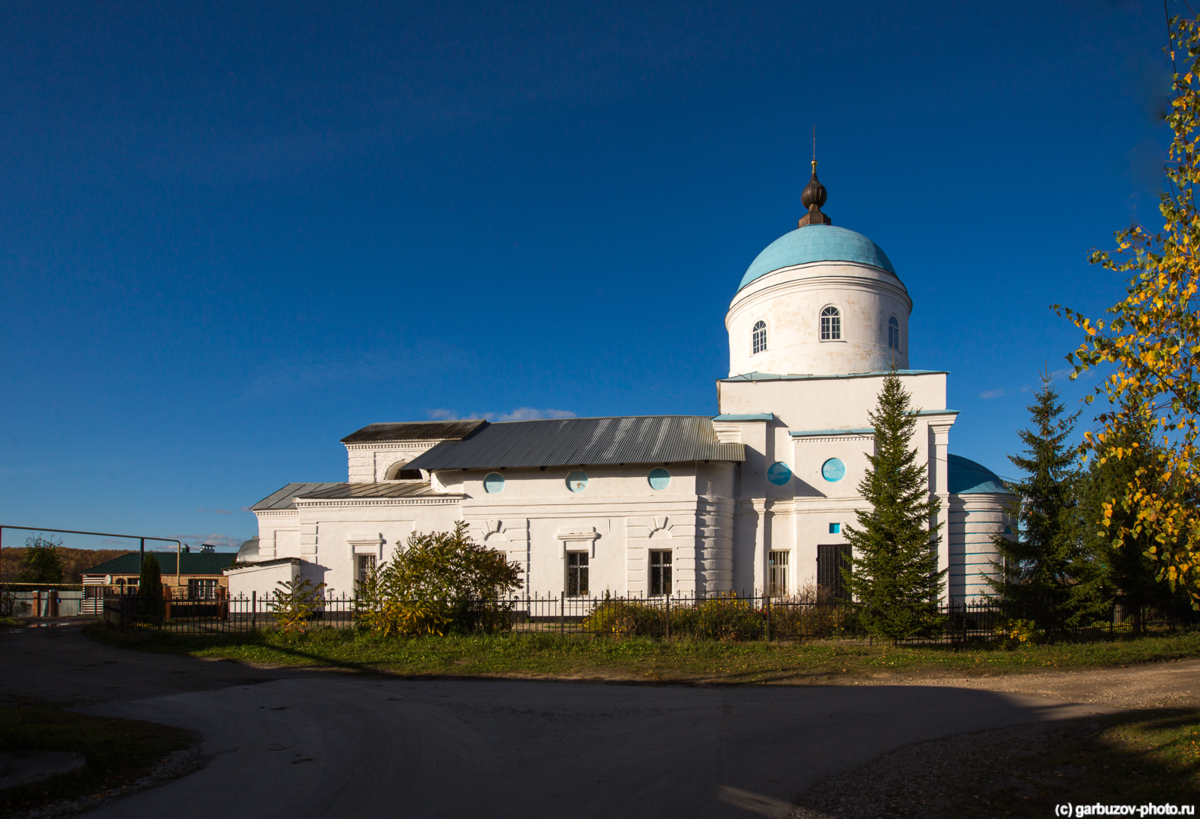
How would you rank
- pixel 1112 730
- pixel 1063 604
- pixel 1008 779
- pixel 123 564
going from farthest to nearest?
pixel 123 564 → pixel 1063 604 → pixel 1112 730 → pixel 1008 779

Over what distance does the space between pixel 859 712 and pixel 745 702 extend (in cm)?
149

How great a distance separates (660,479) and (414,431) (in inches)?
507

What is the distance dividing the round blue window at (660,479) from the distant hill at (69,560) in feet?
93.4

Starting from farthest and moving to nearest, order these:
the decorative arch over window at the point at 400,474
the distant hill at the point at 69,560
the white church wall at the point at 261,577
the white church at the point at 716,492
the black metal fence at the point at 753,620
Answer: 1. the distant hill at the point at 69,560
2. the decorative arch over window at the point at 400,474
3. the white church wall at the point at 261,577
4. the white church at the point at 716,492
5. the black metal fence at the point at 753,620

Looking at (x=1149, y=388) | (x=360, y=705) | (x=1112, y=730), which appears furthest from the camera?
(x=360, y=705)

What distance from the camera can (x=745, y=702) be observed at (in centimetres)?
982

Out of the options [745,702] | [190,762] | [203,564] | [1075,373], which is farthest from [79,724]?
[203,564]

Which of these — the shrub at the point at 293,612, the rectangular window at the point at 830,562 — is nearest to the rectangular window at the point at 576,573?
the rectangular window at the point at 830,562

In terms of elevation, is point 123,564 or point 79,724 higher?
point 79,724

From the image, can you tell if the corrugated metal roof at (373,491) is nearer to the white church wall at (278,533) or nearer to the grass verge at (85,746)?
the white church wall at (278,533)

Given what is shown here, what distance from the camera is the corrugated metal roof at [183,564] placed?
1708 inches

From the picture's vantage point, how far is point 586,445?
23.0m

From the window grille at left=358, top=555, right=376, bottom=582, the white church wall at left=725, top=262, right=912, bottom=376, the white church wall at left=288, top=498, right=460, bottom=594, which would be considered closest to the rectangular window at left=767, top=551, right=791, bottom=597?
the white church wall at left=725, top=262, right=912, bottom=376

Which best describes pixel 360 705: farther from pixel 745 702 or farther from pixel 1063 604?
pixel 1063 604
